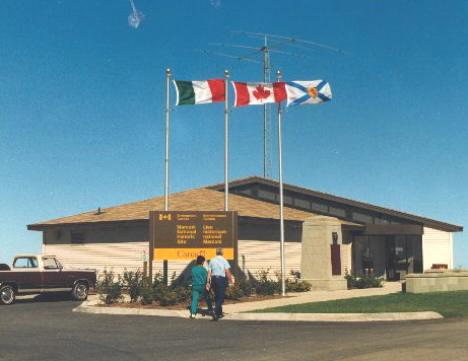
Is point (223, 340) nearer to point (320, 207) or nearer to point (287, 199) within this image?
point (320, 207)

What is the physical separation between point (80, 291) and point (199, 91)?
367 inches

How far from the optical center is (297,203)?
40.6 meters

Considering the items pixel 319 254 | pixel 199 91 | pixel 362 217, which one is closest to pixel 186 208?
pixel 319 254

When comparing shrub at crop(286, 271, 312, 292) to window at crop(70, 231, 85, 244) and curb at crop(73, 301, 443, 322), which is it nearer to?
curb at crop(73, 301, 443, 322)

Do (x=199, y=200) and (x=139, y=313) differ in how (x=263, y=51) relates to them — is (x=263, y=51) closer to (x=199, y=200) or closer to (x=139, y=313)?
(x=199, y=200)

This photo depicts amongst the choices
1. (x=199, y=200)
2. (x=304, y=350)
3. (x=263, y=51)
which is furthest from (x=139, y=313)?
(x=263, y=51)

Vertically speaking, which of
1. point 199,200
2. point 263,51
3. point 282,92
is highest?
point 263,51

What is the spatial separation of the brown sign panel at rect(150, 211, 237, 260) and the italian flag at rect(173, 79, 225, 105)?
13.6 ft

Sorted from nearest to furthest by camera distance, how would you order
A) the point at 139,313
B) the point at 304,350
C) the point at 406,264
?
the point at 304,350
the point at 139,313
the point at 406,264

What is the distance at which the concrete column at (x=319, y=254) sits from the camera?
3014 cm

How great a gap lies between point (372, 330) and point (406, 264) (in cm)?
2576

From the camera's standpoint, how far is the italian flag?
26.1m

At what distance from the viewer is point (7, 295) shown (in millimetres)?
25875

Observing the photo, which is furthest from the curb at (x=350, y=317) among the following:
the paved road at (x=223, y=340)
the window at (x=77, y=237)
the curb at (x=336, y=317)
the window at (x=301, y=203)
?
the window at (x=301, y=203)
